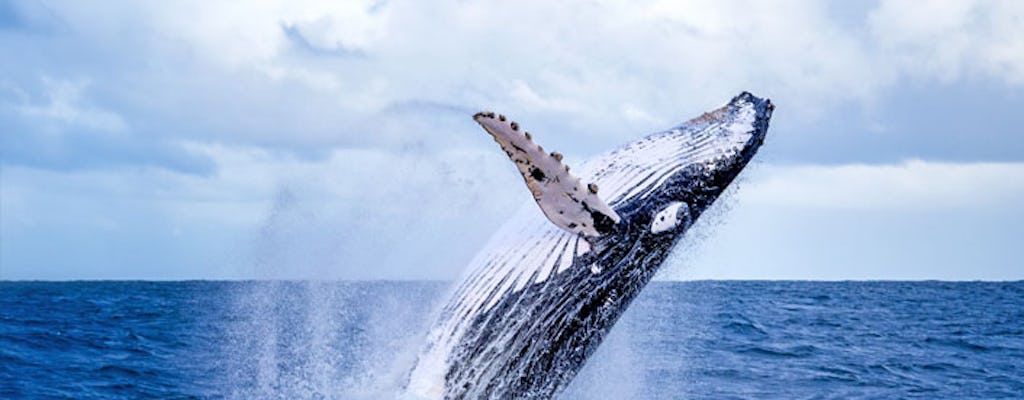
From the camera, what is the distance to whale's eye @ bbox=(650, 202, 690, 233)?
20.8 feet

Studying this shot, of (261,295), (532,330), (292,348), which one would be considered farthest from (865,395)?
(261,295)

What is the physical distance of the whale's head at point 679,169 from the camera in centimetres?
636

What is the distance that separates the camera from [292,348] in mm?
17875

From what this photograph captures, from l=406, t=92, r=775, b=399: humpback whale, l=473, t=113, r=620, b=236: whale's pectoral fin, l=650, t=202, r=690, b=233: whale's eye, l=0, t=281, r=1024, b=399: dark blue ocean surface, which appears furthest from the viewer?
l=0, t=281, r=1024, b=399: dark blue ocean surface

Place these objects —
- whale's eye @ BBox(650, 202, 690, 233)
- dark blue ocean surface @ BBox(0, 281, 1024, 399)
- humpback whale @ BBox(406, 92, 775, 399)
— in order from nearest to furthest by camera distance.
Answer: humpback whale @ BBox(406, 92, 775, 399) → whale's eye @ BBox(650, 202, 690, 233) → dark blue ocean surface @ BBox(0, 281, 1024, 399)

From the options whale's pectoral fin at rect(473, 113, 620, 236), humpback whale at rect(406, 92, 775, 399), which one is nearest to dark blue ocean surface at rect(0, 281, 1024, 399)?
humpback whale at rect(406, 92, 775, 399)

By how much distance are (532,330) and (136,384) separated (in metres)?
8.14

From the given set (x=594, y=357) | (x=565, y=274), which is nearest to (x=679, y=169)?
(x=565, y=274)

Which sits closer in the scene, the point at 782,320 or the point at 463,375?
the point at 463,375

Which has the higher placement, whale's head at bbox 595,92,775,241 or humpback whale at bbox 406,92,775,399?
whale's head at bbox 595,92,775,241

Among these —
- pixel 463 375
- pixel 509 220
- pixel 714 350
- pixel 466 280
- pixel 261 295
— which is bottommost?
pixel 463 375

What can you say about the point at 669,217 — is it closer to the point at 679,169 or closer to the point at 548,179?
the point at 679,169

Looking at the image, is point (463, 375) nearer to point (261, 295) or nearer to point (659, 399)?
point (659, 399)

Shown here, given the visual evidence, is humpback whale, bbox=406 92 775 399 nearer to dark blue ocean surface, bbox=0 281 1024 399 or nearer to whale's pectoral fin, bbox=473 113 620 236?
whale's pectoral fin, bbox=473 113 620 236
